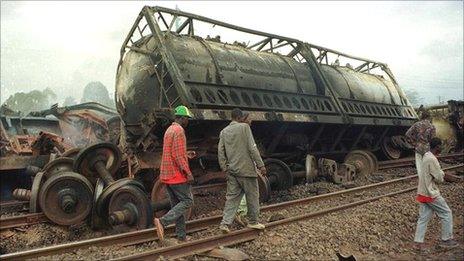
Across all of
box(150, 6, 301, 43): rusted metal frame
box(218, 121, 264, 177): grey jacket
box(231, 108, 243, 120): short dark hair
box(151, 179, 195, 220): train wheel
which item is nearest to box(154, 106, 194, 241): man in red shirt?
box(218, 121, 264, 177): grey jacket

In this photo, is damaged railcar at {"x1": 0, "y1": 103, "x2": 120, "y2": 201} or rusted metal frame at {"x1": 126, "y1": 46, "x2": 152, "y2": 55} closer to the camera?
rusted metal frame at {"x1": 126, "y1": 46, "x2": 152, "y2": 55}

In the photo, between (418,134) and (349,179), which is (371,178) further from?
(418,134)

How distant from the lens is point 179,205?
17.0 ft

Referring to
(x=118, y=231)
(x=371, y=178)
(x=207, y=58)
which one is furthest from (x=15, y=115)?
(x=371, y=178)

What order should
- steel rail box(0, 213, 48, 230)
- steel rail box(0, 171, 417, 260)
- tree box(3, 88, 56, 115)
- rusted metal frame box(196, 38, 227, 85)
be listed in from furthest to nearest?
tree box(3, 88, 56, 115), rusted metal frame box(196, 38, 227, 85), steel rail box(0, 213, 48, 230), steel rail box(0, 171, 417, 260)

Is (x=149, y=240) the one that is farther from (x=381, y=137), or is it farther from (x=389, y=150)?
(x=389, y=150)

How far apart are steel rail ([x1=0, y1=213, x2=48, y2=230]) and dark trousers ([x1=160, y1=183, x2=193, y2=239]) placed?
109 inches

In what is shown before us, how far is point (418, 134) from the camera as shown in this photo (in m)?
5.00

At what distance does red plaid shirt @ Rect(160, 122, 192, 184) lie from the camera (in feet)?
17.2

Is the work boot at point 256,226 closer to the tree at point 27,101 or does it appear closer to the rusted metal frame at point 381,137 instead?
the rusted metal frame at point 381,137

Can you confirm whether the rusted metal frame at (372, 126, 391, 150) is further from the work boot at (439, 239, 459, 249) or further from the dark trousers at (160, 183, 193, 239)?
the dark trousers at (160, 183, 193, 239)

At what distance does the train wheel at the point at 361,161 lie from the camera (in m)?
12.1

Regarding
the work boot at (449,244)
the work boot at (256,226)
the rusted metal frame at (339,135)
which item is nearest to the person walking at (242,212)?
the work boot at (256,226)

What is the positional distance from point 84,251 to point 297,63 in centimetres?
802
